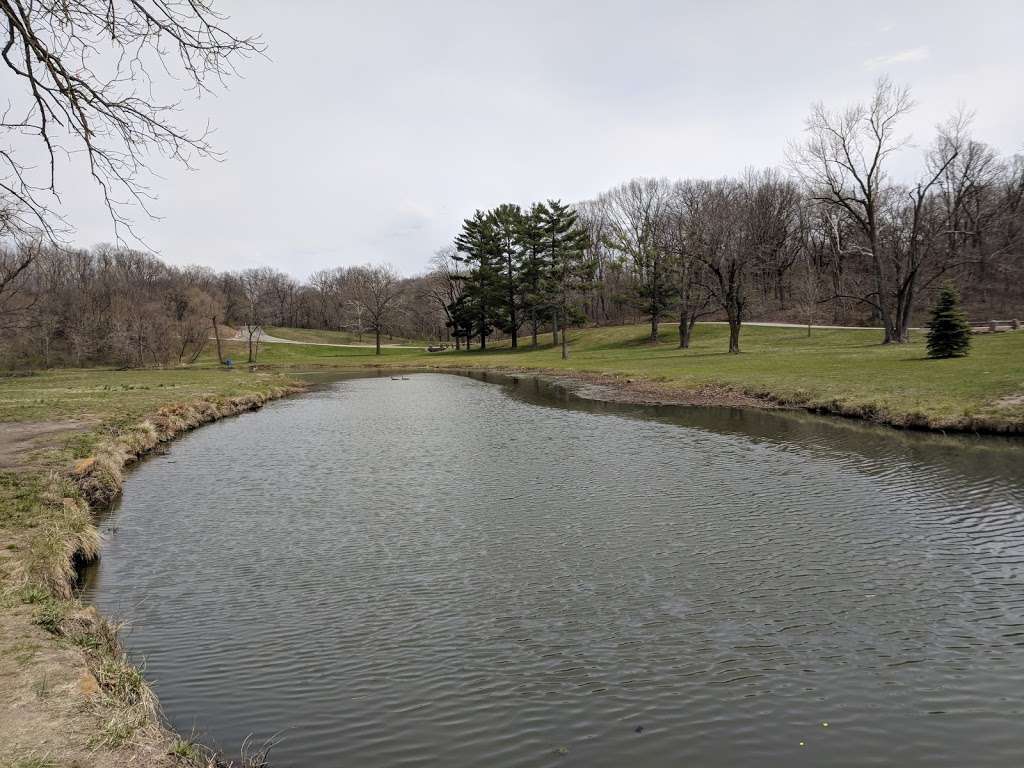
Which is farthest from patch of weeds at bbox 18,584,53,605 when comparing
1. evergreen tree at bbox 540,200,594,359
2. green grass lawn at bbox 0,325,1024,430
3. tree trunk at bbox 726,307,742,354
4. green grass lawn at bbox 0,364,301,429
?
evergreen tree at bbox 540,200,594,359

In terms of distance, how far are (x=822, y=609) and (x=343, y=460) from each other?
12.7 metres

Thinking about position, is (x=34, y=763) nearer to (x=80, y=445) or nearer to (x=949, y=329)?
(x=80, y=445)

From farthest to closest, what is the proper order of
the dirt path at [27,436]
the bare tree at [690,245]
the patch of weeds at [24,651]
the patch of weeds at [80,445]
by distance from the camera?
1. the bare tree at [690,245]
2. the patch of weeds at [80,445]
3. the dirt path at [27,436]
4. the patch of weeds at [24,651]

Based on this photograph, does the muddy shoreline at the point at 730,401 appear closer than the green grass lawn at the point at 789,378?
Yes

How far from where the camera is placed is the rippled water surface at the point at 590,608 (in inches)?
214

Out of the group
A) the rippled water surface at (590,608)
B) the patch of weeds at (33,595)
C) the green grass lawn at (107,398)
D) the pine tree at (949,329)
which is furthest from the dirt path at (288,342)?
the patch of weeds at (33,595)

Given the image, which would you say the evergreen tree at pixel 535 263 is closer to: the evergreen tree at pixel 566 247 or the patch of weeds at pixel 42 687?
the evergreen tree at pixel 566 247

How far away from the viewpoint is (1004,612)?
7.39 meters

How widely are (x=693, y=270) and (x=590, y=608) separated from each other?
154ft

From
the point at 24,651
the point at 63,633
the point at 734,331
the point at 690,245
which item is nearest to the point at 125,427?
the point at 63,633

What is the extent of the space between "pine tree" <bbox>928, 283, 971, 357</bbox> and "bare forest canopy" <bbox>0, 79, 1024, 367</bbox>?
40.7 ft

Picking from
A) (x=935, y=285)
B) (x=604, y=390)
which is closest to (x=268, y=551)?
(x=604, y=390)

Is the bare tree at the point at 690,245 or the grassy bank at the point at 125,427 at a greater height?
the bare tree at the point at 690,245

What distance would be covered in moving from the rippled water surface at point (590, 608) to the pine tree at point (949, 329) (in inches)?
617
